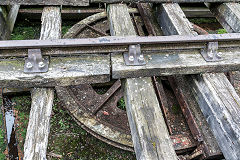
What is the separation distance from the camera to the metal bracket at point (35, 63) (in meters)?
1.89

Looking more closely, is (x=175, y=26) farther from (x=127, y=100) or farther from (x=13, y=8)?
(x=13, y=8)

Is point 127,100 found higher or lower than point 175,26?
lower

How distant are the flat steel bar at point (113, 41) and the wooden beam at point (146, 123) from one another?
37 centimetres

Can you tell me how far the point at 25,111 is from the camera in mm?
3189

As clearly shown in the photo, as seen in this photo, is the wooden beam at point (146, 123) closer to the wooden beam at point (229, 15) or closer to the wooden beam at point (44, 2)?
the wooden beam at point (44, 2)

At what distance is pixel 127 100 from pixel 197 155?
1.28 m

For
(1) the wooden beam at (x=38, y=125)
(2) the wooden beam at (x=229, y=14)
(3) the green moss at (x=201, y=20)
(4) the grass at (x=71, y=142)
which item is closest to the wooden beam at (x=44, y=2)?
(1) the wooden beam at (x=38, y=125)

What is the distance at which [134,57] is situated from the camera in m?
2.06

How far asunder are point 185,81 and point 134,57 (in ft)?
3.32

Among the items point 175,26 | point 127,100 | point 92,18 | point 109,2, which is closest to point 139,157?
point 127,100

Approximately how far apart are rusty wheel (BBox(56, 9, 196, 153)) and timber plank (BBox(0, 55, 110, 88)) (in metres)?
1.02

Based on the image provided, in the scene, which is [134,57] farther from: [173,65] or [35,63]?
[35,63]

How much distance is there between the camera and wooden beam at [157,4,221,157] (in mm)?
2467

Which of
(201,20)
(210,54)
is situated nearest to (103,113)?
(210,54)
